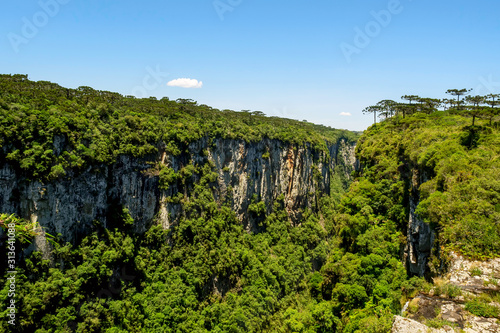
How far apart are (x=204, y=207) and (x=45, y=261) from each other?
22.5 meters

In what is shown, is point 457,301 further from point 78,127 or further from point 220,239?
point 220,239

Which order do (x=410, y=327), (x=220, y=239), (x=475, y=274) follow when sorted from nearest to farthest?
1. (x=410, y=327)
2. (x=475, y=274)
3. (x=220, y=239)

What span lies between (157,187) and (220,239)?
13832mm

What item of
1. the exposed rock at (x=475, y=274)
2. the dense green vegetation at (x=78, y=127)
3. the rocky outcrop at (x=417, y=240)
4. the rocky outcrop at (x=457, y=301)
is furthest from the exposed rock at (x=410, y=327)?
the dense green vegetation at (x=78, y=127)

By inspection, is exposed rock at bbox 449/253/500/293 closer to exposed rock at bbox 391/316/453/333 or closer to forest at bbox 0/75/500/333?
forest at bbox 0/75/500/333

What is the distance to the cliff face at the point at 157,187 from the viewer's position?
3006 cm

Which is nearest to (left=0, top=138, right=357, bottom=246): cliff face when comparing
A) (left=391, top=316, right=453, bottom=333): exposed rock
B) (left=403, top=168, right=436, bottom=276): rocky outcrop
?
(left=403, top=168, right=436, bottom=276): rocky outcrop

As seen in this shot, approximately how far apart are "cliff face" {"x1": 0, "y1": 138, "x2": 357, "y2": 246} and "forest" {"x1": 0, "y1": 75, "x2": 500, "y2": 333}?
1.29 m

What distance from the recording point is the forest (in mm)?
17672

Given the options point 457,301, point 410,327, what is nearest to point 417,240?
point 457,301

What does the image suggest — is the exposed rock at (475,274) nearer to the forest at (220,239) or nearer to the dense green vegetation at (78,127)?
the forest at (220,239)

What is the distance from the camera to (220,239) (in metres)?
47.7

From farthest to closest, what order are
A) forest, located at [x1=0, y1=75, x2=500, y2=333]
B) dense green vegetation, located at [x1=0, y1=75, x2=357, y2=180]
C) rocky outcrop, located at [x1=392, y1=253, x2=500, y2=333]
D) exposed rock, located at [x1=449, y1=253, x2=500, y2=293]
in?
dense green vegetation, located at [x1=0, y1=75, x2=357, y2=180] < forest, located at [x1=0, y1=75, x2=500, y2=333] < exposed rock, located at [x1=449, y1=253, x2=500, y2=293] < rocky outcrop, located at [x1=392, y1=253, x2=500, y2=333]

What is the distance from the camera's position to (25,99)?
3266 centimetres
